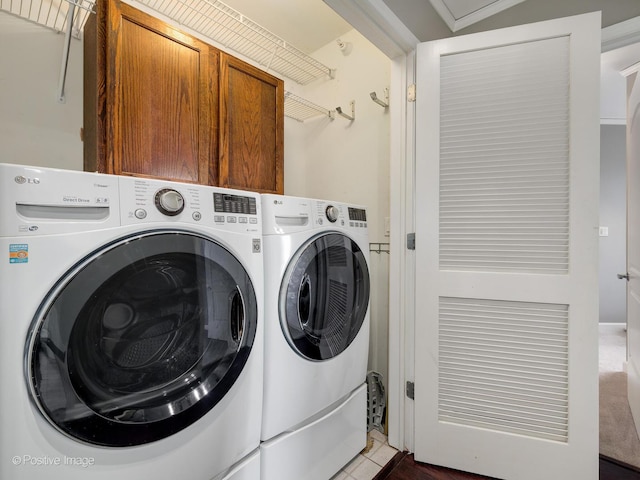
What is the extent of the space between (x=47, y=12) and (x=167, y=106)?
0.74m

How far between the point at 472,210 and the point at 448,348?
2.17 feet

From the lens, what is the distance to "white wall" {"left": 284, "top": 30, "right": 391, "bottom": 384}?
1.79 m

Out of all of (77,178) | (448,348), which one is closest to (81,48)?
(77,178)

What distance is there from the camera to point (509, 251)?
1.30 metres

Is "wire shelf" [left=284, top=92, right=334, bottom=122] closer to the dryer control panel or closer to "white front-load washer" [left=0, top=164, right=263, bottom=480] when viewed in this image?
the dryer control panel

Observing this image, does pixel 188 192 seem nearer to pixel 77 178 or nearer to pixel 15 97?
pixel 77 178

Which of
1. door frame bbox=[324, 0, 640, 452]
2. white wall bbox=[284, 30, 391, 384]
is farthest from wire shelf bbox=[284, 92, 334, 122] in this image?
door frame bbox=[324, 0, 640, 452]

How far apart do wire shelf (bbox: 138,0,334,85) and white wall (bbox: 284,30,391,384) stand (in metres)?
0.14

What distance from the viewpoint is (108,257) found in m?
0.69

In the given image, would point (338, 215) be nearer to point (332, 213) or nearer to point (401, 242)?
point (332, 213)

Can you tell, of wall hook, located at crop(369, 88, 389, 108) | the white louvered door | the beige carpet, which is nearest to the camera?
the white louvered door

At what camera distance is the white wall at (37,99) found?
120 cm

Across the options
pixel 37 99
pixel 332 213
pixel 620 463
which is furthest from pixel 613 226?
pixel 37 99

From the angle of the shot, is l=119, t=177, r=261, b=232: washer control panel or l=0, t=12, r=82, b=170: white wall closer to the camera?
l=119, t=177, r=261, b=232: washer control panel
